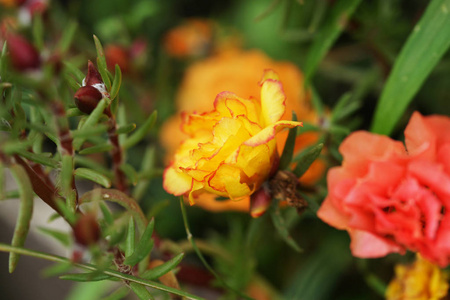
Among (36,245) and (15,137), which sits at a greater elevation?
(15,137)

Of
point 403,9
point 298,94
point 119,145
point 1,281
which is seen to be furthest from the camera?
point 1,281

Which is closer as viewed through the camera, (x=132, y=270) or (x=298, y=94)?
(x=132, y=270)

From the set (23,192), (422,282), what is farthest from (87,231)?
(422,282)

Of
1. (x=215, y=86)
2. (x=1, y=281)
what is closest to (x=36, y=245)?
(x=1, y=281)

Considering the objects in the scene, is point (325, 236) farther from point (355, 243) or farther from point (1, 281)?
point (1, 281)

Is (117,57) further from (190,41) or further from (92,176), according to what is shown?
(92,176)

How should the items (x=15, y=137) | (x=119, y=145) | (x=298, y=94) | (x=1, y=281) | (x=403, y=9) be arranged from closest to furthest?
1. (x=15, y=137)
2. (x=119, y=145)
3. (x=298, y=94)
4. (x=403, y=9)
5. (x=1, y=281)
